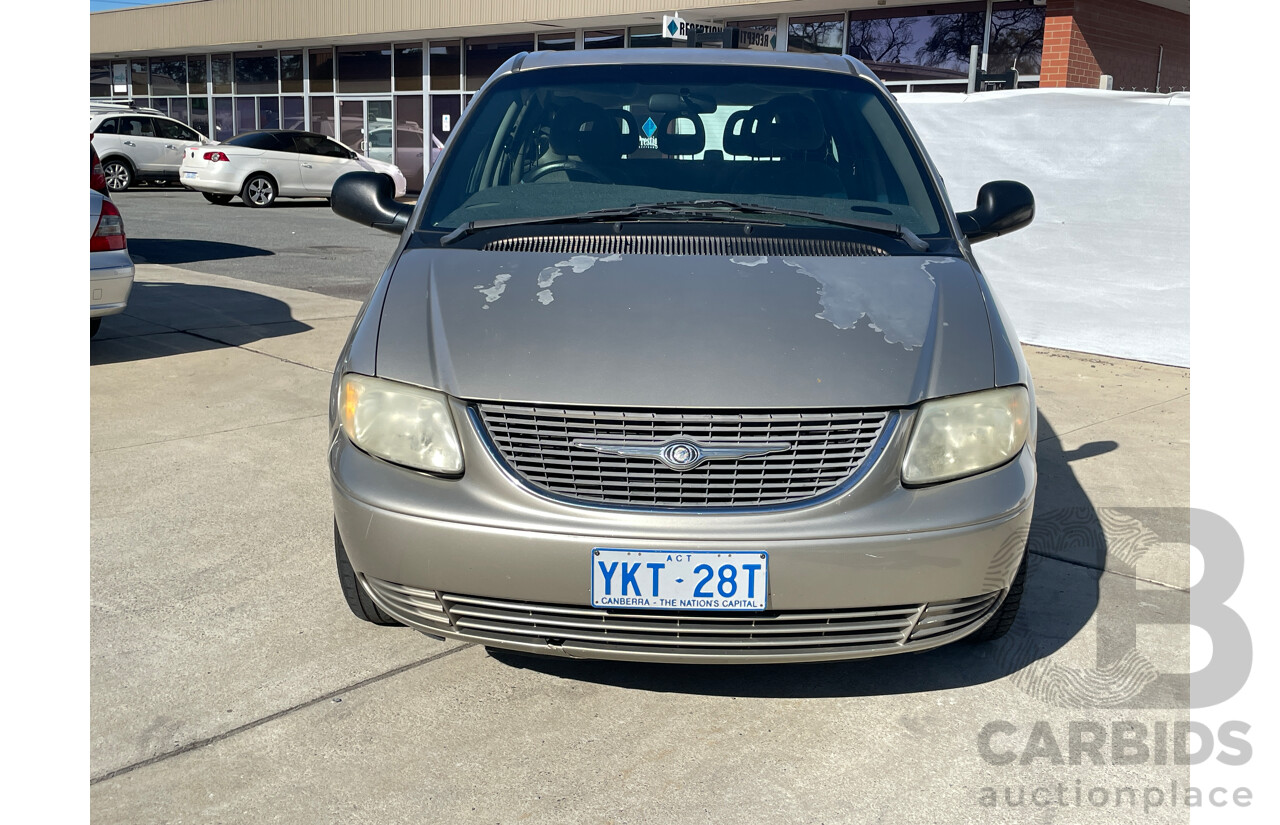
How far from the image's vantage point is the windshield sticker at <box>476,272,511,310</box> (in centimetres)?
296

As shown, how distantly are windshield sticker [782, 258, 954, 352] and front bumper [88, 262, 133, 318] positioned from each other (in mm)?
5146

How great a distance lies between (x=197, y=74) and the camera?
32625mm

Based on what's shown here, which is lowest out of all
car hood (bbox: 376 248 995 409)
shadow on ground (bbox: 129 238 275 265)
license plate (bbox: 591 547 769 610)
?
shadow on ground (bbox: 129 238 275 265)

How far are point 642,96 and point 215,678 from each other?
231 centimetres

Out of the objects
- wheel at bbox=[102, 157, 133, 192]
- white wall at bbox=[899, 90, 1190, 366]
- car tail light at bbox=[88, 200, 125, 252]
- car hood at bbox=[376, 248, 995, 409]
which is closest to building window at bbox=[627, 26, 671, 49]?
wheel at bbox=[102, 157, 133, 192]

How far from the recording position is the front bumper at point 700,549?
2.53 metres

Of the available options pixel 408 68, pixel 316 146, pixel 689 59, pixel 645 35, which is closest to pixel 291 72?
pixel 408 68

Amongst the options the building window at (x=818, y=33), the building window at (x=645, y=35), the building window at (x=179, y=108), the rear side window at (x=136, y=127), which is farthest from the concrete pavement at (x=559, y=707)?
the building window at (x=179, y=108)

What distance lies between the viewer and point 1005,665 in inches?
127

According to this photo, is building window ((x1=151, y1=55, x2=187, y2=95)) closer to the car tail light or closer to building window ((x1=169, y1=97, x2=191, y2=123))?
building window ((x1=169, y1=97, x2=191, y2=123))

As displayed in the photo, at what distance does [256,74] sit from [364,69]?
5198 mm

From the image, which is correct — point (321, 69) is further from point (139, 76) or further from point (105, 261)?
point (105, 261)
